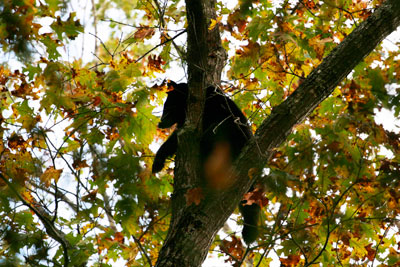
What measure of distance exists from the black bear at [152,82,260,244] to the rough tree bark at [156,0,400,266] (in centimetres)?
50

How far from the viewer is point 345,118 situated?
2.88 metres

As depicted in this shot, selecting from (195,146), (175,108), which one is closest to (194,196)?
(195,146)

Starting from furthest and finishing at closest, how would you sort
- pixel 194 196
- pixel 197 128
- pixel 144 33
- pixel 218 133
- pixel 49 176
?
pixel 218 133
pixel 144 33
pixel 49 176
pixel 197 128
pixel 194 196

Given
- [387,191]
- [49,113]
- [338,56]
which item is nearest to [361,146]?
[387,191]

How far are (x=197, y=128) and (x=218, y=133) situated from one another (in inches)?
57.8

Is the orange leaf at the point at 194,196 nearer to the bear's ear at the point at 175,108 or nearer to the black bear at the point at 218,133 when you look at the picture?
the black bear at the point at 218,133

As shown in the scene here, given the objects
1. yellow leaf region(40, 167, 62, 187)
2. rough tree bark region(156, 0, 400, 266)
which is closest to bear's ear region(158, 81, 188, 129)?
rough tree bark region(156, 0, 400, 266)

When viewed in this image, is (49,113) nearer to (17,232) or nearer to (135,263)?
(17,232)

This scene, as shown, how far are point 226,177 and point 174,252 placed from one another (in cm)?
68

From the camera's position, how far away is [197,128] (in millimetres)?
3166

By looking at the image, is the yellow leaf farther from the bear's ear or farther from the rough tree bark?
the bear's ear

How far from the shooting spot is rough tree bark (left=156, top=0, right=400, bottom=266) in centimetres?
269

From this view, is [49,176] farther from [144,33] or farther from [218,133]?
[218,133]

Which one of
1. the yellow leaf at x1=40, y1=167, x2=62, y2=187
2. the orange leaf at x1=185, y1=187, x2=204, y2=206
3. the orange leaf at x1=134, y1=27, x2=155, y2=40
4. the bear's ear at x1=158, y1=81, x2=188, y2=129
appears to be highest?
the bear's ear at x1=158, y1=81, x2=188, y2=129
